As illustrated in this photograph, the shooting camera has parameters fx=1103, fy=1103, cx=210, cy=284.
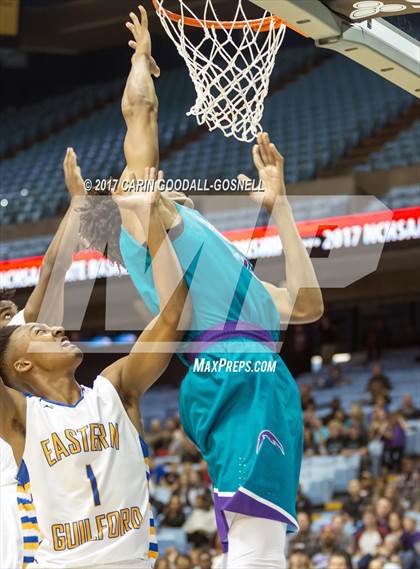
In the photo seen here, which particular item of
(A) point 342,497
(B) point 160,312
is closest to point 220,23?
(B) point 160,312

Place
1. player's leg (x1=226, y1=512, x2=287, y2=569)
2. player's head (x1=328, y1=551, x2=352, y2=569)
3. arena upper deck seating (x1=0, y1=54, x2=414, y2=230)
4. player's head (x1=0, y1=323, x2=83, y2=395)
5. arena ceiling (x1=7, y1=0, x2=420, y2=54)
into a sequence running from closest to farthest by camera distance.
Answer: player's leg (x1=226, y1=512, x2=287, y2=569) → player's head (x1=0, y1=323, x2=83, y2=395) → player's head (x1=328, y1=551, x2=352, y2=569) → arena upper deck seating (x1=0, y1=54, x2=414, y2=230) → arena ceiling (x1=7, y1=0, x2=420, y2=54)

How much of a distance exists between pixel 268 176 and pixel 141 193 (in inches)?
20.8

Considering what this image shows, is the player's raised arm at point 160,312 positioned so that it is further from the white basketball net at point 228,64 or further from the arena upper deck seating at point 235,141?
the arena upper deck seating at point 235,141

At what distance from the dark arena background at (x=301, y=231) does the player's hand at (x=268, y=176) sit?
1.56 meters

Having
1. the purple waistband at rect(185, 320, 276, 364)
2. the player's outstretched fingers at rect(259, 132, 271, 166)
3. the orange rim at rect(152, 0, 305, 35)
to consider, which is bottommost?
the purple waistband at rect(185, 320, 276, 364)

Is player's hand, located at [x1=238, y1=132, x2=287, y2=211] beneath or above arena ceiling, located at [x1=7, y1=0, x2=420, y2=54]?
beneath

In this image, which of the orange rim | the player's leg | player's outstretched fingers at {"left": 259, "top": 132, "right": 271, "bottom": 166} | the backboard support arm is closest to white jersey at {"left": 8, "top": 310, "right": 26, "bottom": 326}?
player's outstretched fingers at {"left": 259, "top": 132, "right": 271, "bottom": 166}

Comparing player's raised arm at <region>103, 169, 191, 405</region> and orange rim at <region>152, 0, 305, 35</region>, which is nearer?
player's raised arm at <region>103, 169, 191, 405</region>

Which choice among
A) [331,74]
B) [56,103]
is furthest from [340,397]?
[56,103]

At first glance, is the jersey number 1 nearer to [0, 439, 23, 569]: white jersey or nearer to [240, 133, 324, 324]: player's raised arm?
[0, 439, 23, 569]: white jersey

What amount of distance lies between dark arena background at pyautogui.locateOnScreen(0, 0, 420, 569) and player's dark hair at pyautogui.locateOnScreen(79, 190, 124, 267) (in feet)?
4.97

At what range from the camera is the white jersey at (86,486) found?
329 cm

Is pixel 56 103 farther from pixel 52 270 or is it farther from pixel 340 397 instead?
pixel 52 270

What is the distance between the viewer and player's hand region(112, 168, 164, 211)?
3344mm
